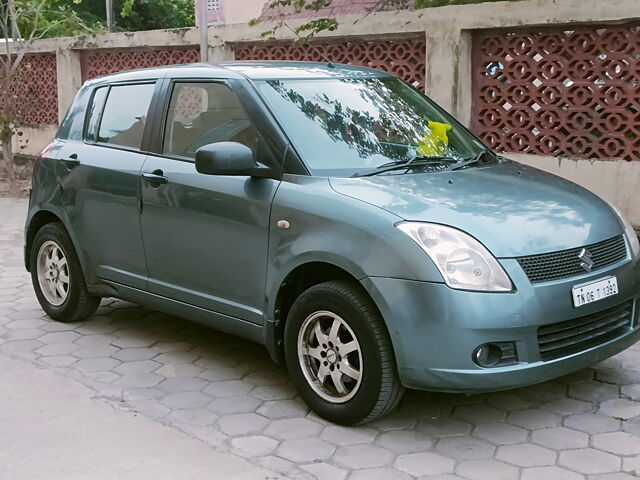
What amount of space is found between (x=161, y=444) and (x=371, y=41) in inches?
239

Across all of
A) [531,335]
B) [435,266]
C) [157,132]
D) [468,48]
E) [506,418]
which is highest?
[468,48]

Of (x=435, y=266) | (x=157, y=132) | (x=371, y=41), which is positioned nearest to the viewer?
(x=435, y=266)

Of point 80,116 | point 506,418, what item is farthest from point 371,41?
point 506,418

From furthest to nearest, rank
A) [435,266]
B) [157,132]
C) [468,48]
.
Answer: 1. [468,48]
2. [157,132]
3. [435,266]

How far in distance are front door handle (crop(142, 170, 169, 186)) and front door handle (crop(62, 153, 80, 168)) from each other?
0.80 m

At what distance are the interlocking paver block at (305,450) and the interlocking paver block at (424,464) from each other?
1.10 ft

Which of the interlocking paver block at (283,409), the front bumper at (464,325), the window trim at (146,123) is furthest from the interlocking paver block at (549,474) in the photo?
the window trim at (146,123)

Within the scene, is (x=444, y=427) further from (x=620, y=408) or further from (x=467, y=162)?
(x=467, y=162)

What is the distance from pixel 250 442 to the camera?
3.97 m

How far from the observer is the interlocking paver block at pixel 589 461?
366 cm

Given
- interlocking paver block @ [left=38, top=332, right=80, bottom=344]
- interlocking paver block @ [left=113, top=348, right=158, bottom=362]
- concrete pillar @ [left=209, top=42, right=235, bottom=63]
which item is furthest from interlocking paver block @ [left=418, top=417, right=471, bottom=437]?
concrete pillar @ [left=209, top=42, right=235, bottom=63]

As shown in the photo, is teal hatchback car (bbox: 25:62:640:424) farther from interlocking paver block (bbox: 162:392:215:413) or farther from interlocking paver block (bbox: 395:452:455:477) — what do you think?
interlocking paver block (bbox: 162:392:215:413)

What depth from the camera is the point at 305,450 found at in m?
3.88

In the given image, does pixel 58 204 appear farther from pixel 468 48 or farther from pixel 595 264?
pixel 468 48
